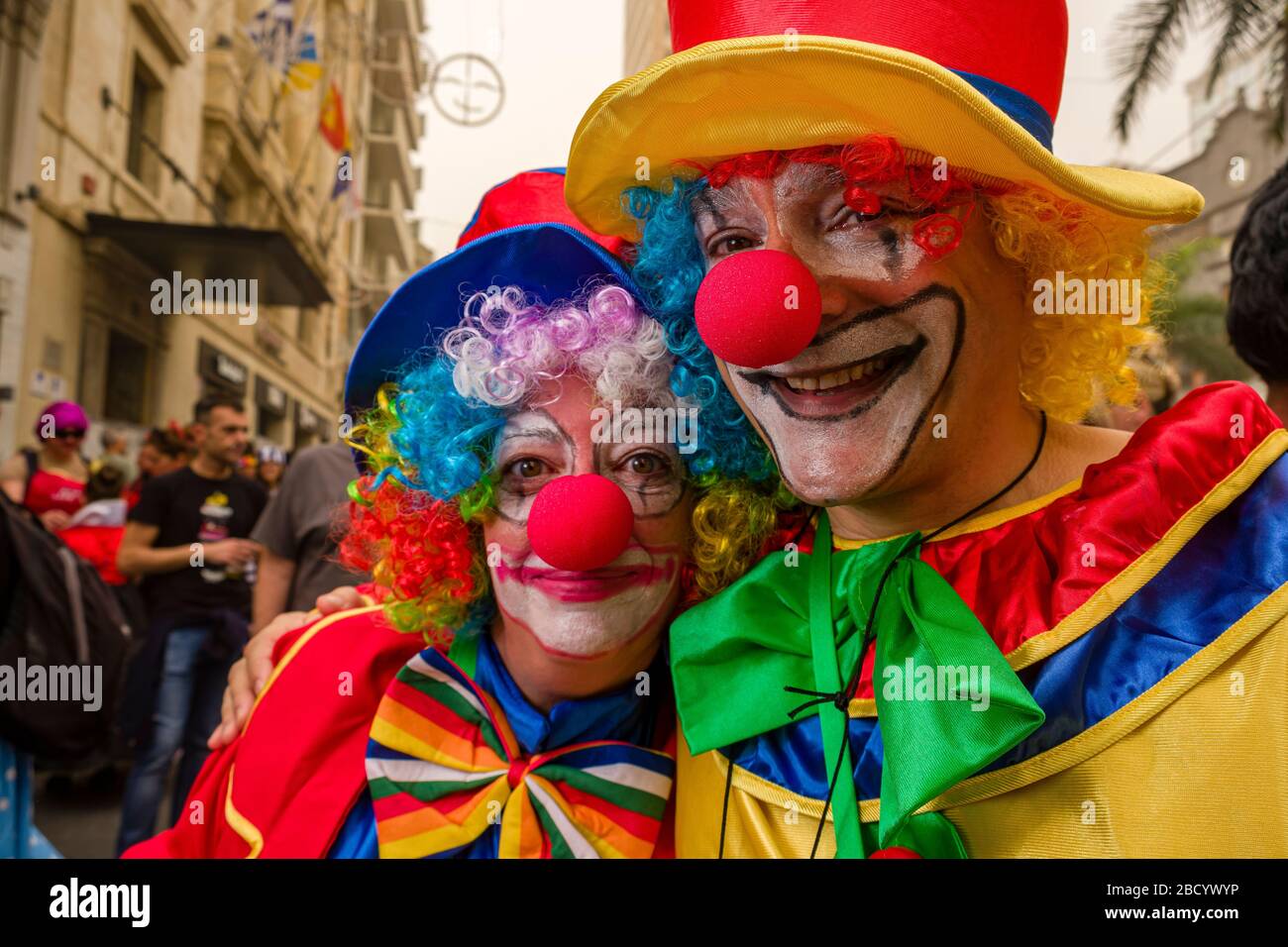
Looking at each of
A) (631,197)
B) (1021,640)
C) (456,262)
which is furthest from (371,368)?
(1021,640)

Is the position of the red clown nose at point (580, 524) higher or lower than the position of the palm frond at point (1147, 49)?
lower

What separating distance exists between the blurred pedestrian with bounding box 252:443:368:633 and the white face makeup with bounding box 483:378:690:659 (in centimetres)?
183

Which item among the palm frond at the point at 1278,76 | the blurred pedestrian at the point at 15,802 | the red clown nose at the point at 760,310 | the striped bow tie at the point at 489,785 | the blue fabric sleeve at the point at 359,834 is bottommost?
the blurred pedestrian at the point at 15,802

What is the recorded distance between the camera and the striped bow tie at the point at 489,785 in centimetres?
147

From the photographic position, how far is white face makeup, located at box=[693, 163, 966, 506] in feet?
4.04

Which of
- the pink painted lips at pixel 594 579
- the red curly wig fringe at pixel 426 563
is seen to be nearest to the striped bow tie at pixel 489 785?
the red curly wig fringe at pixel 426 563

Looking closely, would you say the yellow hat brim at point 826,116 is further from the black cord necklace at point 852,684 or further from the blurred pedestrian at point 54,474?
the blurred pedestrian at point 54,474

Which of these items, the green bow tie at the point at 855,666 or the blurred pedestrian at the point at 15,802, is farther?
the blurred pedestrian at the point at 15,802

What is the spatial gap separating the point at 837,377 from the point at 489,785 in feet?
2.61

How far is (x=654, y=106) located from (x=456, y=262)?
17.7 inches

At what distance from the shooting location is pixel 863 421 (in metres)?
1.25

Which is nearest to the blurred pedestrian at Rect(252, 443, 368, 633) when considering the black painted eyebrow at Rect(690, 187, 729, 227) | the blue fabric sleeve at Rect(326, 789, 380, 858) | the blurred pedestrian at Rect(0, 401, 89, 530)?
the blurred pedestrian at Rect(0, 401, 89, 530)

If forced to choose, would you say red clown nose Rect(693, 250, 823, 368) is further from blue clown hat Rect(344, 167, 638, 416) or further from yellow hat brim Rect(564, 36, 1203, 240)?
blue clown hat Rect(344, 167, 638, 416)

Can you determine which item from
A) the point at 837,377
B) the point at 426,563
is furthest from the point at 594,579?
the point at 837,377
